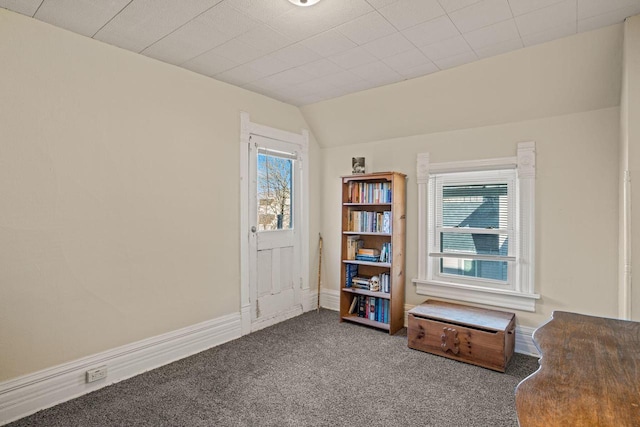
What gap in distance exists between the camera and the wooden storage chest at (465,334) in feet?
9.28

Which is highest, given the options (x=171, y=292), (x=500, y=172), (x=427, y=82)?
(x=427, y=82)

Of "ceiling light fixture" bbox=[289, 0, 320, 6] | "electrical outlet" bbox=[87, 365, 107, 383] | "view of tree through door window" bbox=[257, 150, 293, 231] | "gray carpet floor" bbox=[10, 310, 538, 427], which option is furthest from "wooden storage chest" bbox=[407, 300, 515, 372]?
"ceiling light fixture" bbox=[289, 0, 320, 6]

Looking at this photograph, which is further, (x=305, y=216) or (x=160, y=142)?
(x=305, y=216)

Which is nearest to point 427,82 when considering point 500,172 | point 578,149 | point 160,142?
point 500,172

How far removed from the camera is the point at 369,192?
12.9 ft

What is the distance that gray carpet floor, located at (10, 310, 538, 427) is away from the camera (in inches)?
86.1

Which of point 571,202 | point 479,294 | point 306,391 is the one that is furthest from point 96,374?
point 571,202

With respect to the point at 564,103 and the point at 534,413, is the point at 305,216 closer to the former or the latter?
the point at 564,103

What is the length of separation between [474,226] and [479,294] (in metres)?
0.67

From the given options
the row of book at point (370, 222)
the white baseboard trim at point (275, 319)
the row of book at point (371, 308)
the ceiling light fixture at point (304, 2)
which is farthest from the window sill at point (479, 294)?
the ceiling light fixture at point (304, 2)

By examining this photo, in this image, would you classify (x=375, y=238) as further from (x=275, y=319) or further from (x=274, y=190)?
(x=275, y=319)

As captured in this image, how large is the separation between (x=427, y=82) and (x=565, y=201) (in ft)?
5.20

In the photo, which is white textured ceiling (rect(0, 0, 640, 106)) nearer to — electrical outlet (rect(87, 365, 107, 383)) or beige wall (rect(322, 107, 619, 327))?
beige wall (rect(322, 107, 619, 327))

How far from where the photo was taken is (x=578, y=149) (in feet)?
9.72
